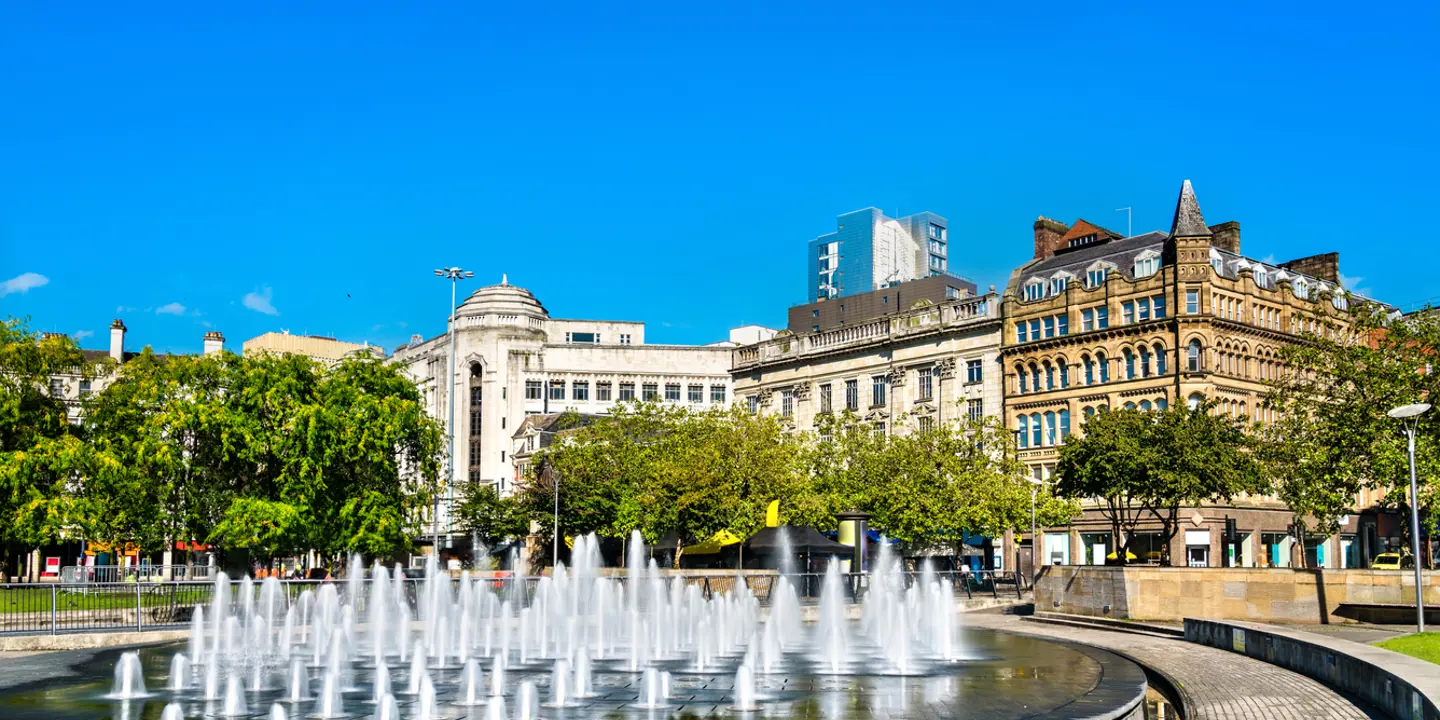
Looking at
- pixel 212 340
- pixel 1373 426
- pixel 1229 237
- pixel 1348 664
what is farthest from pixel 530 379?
pixel 1348 664

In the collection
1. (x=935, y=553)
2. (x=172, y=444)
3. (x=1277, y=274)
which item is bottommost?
(x=935, y=553)

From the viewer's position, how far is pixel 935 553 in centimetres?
7119

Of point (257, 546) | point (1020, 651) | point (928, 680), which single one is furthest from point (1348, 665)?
point (257, 546)

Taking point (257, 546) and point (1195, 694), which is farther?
point (257, 546)

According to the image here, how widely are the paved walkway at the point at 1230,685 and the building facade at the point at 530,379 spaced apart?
261 feet

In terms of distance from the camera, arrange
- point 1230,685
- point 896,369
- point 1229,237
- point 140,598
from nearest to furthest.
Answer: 1. point 1230,685
2. point 140,598
3. point 1229,237
4. point 896,369

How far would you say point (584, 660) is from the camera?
20297 mm

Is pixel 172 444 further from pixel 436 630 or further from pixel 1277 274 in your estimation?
pixel 1277 274

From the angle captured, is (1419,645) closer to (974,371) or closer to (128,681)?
(128,681)

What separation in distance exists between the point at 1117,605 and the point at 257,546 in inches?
1052

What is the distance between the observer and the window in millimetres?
75250

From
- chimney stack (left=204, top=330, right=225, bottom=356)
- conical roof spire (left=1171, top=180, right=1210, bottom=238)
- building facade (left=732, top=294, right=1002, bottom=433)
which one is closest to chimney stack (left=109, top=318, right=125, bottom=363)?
chimney stack (left=204, top=330, right=225, bottom=356)

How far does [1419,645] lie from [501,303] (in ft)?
327

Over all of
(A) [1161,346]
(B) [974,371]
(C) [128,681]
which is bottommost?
(C) [128,681]
